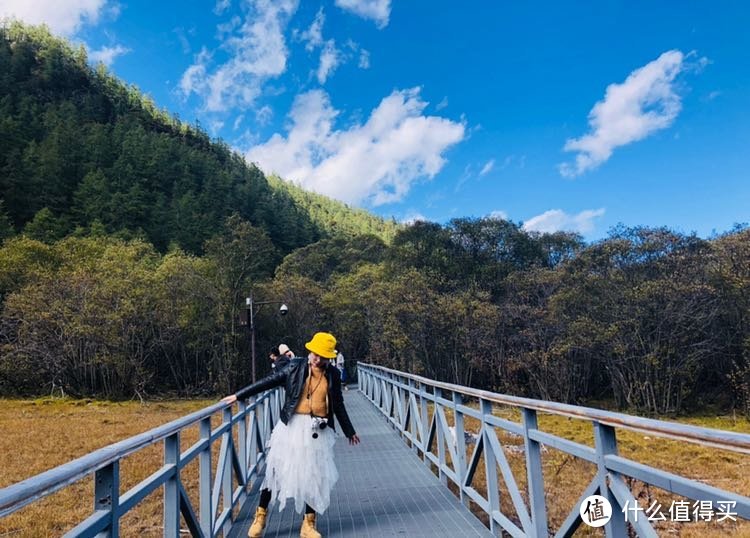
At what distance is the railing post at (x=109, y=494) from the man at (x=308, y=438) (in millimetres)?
1541

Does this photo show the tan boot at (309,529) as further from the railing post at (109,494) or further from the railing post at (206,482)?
the railing post at (109,494)

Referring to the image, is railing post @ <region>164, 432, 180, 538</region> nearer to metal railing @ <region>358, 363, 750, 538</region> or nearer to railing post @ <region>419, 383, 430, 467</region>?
metal railing @ <region>358, 363, 750, 538</region>

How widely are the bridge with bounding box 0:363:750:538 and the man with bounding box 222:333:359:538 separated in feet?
1.34

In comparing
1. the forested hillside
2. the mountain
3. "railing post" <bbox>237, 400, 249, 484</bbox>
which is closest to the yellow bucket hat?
"railing post" <bbox>237, 400, 249, 484</bbox>

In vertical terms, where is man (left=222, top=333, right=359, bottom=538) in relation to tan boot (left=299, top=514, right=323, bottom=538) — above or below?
above

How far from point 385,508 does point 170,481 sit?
83.4 inches

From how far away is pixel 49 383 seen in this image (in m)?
21.5

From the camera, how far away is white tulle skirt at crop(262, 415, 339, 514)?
3094 millimetres

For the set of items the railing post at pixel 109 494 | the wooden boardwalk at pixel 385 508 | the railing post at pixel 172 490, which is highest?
the railing post at pixel 109 494

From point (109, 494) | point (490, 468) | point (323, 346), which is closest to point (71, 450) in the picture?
point (323, 346)

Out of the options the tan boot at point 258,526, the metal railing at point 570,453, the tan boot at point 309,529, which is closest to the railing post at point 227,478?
the tan boot at point 258,526

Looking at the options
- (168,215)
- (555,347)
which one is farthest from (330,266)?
(555,347)

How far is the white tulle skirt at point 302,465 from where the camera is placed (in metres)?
3.09

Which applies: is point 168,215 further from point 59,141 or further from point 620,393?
point 620,393
